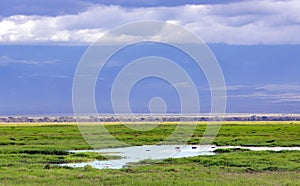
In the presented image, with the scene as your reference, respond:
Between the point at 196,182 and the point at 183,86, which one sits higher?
the point at 183,86

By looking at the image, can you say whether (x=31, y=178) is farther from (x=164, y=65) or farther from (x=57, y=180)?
(x=164, y=65)

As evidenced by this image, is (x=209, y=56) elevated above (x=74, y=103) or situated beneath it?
elevated above

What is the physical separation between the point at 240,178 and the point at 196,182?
2680 millimetres

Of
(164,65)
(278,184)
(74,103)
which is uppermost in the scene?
(164,65)

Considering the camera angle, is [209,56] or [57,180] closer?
[57,180]

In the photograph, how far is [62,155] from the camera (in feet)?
127

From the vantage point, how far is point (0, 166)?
30094 mm

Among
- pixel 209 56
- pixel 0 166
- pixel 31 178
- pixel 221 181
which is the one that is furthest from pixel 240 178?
pixel 0 166

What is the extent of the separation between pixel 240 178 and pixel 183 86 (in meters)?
8.49

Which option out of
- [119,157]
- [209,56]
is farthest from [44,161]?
[209,56]

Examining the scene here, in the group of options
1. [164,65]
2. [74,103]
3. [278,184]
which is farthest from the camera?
[164,65]

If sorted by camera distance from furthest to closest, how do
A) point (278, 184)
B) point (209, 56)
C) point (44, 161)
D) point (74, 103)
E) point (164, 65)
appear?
point (44, 161) < point (164, 65) < point (209, 56) < point (74, 103) < point (278, 184)

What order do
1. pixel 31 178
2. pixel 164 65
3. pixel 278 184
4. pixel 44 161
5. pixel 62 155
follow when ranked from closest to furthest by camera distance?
pixel 278 184 → pixel 31 178 → pixel 164 65 → pixel 44 161 → pixel 62 155

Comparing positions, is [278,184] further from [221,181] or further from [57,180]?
[57,180]
